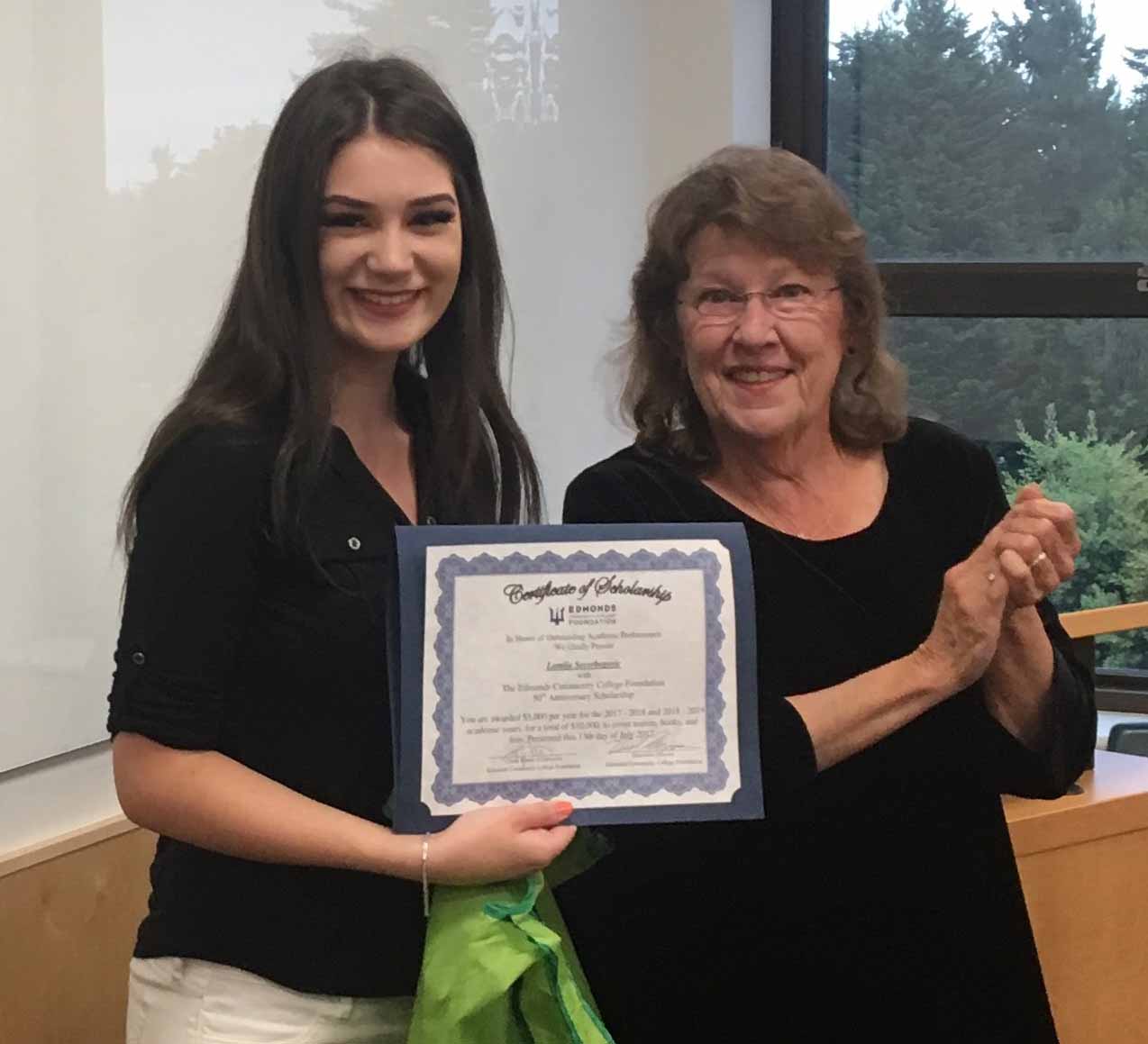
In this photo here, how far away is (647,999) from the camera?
4.21 ft

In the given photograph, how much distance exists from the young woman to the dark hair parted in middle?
238 millimetres

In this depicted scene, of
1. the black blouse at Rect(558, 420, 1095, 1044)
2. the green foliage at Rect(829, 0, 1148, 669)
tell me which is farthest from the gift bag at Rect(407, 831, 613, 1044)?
the green foliage at Rect(829, 0, 1148, 669)

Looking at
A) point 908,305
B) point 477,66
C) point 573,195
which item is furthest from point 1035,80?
point 477,66

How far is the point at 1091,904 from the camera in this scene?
1.88 m

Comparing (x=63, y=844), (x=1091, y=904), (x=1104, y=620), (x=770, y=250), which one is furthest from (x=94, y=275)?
(x=1091, y=904)

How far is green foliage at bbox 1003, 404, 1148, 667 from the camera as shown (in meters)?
2.69

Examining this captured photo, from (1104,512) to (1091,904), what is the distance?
105cm

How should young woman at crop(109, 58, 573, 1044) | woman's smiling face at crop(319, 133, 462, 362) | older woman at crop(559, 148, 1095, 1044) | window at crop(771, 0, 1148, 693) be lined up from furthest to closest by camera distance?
window at crop(771, 0, 1148, 693) → older woman at crop(559, 148, 1095, 1044) → woman's smiling face at crop(319, 133, 462, 362) → young woman at crop(109, 58, 573, 1044)

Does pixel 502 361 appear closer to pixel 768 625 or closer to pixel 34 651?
pixel 34 651

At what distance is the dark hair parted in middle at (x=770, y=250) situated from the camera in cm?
131

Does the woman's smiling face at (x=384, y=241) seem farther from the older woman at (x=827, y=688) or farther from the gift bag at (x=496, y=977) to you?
the gift bag at (x=496, y=977)

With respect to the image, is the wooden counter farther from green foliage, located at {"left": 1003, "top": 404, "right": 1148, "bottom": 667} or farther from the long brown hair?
the long brown hair

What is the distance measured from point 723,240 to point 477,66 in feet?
3.95
